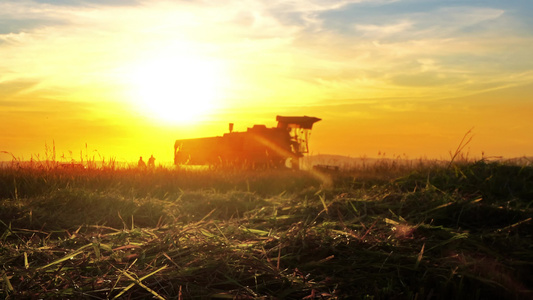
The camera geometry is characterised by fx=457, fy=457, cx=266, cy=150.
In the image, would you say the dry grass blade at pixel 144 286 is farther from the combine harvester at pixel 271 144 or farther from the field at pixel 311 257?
the combine harvester at pixel 271 144

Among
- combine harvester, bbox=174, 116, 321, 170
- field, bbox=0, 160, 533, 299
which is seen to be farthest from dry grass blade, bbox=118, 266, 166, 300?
combine harvester, bbox=174, 116, 321, 170

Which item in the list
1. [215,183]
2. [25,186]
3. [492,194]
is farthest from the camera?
[215,183]

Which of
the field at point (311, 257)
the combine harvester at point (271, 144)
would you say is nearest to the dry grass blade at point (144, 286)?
the field at point (311, 257)

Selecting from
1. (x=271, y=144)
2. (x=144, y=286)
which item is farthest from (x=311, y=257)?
(x=271, y=144)

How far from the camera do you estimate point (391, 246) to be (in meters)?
Result: 2.61

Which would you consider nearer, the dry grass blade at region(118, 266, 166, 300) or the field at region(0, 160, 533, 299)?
the dry grass blade at region(118, 266, 166, 300)

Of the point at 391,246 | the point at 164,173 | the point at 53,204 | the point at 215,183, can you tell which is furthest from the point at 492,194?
the point at 164,173

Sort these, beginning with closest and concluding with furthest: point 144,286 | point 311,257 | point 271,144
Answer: point 144,286, point 311,257, point 271,144

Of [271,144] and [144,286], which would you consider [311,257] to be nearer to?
[144,286]

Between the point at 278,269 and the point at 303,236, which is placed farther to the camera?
→ the point at 303,236

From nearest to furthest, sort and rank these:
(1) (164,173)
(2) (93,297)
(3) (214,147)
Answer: (2) (93,297)
(1) (164,173)
(3) (214,147)

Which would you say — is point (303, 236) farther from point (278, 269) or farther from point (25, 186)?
point (25, 186)

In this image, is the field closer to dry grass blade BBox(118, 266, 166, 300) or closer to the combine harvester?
dry grass blade BBox(118, 266, 166, 300)

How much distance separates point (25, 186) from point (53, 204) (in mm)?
2918
